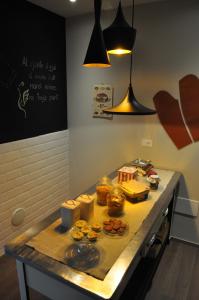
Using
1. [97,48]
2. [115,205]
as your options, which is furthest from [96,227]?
[97,48]

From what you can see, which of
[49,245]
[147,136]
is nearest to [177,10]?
[147,136]

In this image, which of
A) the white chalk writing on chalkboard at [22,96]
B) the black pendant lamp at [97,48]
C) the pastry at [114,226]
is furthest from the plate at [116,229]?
the white chalk writing on chalkboard at [22,96]

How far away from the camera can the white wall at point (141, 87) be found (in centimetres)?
215

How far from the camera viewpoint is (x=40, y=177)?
260 centimetres

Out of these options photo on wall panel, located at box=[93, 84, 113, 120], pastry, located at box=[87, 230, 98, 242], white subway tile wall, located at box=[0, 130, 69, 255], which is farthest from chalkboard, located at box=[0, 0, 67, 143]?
pastry, located at box=[87, 230, 98, 242]

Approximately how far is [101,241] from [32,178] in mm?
1453

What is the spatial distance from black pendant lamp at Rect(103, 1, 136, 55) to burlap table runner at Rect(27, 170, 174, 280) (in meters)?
1.12

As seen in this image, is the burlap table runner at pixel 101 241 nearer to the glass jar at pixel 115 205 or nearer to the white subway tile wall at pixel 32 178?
the glass jar at pixel 115 205

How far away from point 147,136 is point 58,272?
69.2 inches

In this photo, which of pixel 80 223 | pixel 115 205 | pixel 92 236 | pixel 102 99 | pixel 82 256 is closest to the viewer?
pixel 82 256

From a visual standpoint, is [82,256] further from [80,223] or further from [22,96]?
[22,96]

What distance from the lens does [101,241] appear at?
125 cm

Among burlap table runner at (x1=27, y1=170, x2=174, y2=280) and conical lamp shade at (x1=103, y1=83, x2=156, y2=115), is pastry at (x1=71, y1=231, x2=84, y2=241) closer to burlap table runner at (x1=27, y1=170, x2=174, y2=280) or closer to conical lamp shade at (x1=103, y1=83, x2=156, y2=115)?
burlap table runner at (x1=27, y1=170, x2=174, y2=280)

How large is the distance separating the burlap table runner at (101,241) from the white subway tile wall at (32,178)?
1.02 m
